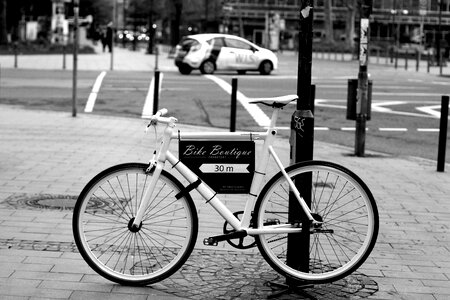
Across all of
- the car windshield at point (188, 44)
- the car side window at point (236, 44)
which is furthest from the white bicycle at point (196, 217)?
the car windshield at point (188, 44)

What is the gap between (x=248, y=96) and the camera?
22609 millimetres

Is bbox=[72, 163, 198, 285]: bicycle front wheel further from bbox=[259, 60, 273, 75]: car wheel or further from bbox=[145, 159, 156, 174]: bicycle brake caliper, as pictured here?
bbox=[259, 60, 273, 75]: car wheel

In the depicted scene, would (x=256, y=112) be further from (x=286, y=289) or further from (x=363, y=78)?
(x=286, y=289)

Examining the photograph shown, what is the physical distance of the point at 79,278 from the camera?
5.59 metres


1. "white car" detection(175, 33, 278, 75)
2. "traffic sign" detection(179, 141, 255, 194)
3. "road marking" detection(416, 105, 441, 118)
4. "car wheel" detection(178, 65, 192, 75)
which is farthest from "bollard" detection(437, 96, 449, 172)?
"car wheel" detection(178, 65, 192, 75)

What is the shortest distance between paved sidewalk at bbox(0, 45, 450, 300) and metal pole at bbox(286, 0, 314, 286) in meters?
0.24

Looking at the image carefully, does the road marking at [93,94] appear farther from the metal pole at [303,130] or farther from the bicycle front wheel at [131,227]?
the metal pole at [303,130]

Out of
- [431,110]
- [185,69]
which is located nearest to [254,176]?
[431,110]

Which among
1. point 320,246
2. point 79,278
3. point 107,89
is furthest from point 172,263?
point 107,89

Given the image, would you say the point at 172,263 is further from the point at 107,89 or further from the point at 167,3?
the point at 167,3

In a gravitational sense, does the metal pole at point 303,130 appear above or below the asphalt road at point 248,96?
above

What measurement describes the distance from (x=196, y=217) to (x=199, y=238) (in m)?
1.50

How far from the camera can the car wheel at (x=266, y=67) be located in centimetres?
3359

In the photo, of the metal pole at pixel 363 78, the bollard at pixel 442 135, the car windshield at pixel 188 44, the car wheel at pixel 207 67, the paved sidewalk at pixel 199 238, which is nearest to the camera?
the paved sidewalk at pixel 199 238
